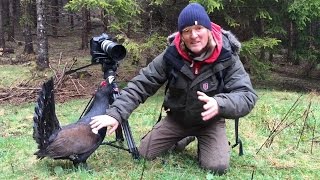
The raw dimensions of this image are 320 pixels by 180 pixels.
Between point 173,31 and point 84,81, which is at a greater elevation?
point 173,31

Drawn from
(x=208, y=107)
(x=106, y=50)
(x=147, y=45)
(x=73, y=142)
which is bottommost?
(x=73, y=142)

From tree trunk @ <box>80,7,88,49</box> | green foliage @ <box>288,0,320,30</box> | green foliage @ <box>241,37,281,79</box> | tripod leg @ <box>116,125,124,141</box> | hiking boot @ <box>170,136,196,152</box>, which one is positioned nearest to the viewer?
Result: hiking boot @ <box>170,136,196,152</box>

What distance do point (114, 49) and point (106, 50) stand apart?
0.10 meters

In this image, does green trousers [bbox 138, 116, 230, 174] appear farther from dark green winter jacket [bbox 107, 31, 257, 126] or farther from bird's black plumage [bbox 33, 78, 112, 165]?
bird's black plumage [bbox 33, 78, 112, 165]

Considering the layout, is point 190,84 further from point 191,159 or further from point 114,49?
point 191,159

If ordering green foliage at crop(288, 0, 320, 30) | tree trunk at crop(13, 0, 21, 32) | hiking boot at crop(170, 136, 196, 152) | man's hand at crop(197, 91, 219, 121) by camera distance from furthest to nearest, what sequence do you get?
tree trunk at crop(13, 0, 21, 32) → green foliage at crop(288, 0, 320, 30) → hiking boot at crop(170, 136, 196, 152) → man's hand at crop(197, 91, 219, 121)

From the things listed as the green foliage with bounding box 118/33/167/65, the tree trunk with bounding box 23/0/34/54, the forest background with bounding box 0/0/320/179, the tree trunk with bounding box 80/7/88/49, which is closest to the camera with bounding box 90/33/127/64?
the forest background with bounding box 0/0/320/179

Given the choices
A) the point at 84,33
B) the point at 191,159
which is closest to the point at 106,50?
the point at 191,159

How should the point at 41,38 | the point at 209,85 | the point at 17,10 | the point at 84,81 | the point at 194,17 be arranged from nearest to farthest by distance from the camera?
the point at 194,17
the point at 209,85
the point at 84,81
the point at 41,38
the point at 17,10

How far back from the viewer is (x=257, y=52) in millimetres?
10625

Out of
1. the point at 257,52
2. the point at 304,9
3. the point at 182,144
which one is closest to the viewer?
the point at 182,144

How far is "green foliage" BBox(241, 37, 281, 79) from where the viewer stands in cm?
945

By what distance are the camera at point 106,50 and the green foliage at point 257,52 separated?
5441mm

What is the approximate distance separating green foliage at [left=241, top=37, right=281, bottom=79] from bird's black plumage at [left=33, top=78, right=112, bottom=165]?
237 inches
